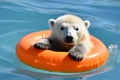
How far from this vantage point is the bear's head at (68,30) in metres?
5.81

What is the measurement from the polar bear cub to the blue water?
0.43 meters

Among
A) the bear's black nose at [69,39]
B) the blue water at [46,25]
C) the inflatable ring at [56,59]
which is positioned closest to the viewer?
the bear's black nose at [69,39]

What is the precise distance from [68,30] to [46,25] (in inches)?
113

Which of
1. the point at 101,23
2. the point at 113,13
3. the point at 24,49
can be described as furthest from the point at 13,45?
the point at 113,13

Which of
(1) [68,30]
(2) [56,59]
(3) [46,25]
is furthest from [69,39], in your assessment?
(3) [46,25]

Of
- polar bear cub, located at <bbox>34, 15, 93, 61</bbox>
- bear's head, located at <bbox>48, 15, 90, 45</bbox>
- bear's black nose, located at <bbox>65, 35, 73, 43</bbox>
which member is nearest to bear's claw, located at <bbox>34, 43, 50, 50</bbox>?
polar bear cub, located at <bbox>34, 15, 93, 61</bbox>

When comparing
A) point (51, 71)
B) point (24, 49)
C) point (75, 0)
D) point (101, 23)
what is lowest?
point (51, 71)

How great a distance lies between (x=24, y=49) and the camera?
6.17 m

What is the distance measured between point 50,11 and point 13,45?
242 centimetres

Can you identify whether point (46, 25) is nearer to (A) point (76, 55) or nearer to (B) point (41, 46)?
(B) point (41, 46)

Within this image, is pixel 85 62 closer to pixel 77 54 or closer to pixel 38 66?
pixel 77 54

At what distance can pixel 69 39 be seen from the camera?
18.9 feet

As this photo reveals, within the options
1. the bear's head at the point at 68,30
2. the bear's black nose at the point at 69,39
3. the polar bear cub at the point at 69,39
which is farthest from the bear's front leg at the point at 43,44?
the bear's black nose at the point at 69,39

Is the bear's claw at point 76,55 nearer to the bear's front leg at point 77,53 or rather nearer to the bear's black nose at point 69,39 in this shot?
the bear's front leg at point 77,53
